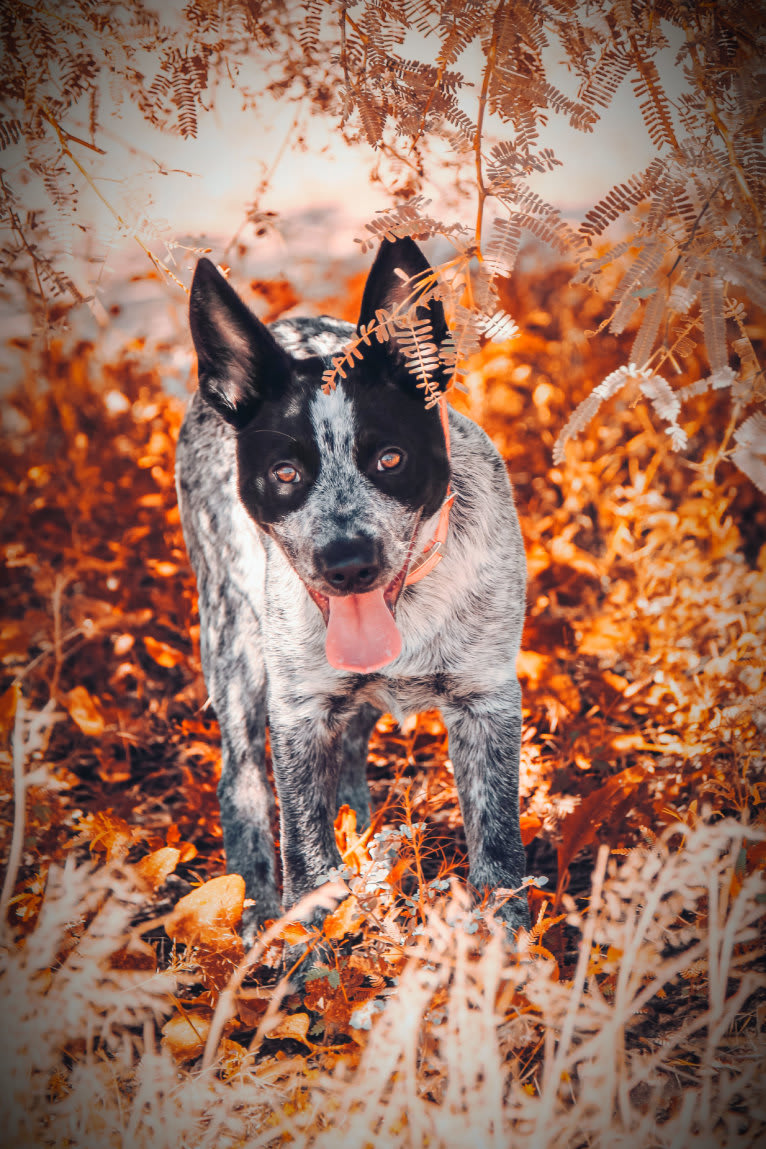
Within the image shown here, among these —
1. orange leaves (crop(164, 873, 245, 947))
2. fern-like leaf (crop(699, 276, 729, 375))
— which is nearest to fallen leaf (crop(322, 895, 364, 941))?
orange leaves (crop(164, 873, 245, 947))

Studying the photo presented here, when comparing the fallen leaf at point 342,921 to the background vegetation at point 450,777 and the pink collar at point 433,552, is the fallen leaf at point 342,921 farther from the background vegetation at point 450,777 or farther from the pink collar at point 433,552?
the pink collar at point 433,552

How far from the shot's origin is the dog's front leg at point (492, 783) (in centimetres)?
243

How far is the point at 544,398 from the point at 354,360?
1.93 m

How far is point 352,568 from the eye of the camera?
2068mm

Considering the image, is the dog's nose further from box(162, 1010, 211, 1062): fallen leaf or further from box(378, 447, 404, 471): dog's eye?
box(162, 1010, 211, 1062): fallen leaf

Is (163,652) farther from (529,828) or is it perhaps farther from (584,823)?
(584,823)

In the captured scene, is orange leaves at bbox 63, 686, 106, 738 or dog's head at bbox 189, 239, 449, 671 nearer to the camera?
dog's head at bbox 189, 239, 449, 671

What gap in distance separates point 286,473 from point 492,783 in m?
0.96

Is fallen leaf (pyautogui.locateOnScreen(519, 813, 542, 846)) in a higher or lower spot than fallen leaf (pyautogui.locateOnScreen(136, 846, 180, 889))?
lower

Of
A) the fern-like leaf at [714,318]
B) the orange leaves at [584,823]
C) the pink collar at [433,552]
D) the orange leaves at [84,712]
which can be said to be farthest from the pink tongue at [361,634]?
the orange leaves at [84,712]

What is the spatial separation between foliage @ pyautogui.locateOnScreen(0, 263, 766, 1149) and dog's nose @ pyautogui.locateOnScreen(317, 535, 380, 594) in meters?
0.54

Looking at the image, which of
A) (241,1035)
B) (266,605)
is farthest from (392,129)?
(241,1035)

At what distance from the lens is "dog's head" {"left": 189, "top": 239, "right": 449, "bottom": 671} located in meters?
2.14

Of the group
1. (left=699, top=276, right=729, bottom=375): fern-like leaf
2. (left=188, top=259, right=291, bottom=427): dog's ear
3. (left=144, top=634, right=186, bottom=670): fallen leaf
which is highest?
(left=188, top=259, right=291, bottom=427): dog's ear
